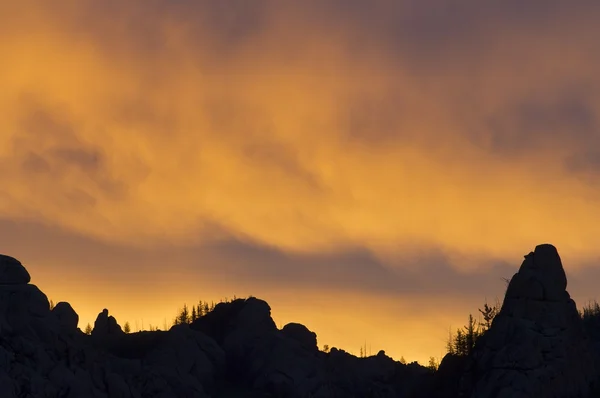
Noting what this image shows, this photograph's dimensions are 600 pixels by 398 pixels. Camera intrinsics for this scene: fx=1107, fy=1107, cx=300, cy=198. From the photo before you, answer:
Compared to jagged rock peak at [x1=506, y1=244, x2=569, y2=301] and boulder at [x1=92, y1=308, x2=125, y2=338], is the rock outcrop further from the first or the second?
boulder at [x1=92, y1=308, x2=125, y2=338]

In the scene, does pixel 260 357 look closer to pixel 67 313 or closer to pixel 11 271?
pixel 67 313

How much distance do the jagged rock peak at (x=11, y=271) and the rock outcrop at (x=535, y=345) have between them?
62.9m

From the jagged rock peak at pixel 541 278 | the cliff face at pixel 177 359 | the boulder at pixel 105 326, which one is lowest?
the cliff face at pixel 177 359

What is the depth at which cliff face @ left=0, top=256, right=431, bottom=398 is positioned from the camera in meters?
130

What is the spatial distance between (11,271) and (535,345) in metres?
69.6

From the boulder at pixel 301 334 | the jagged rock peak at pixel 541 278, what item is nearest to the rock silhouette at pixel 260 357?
the jagged rock peak at pixel 541 278

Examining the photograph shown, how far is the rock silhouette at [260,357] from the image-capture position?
13238 cm

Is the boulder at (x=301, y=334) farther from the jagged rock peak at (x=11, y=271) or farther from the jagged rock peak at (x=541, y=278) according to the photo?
the jagged rock peak at (x=11, y=271)

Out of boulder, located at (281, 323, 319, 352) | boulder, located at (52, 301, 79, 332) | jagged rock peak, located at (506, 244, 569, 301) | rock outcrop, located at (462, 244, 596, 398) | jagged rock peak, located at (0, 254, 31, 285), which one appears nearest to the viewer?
jagged rock peak, located at (0, 254, 31, 285)

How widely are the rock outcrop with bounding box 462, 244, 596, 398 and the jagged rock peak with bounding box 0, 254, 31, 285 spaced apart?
62.9 metres

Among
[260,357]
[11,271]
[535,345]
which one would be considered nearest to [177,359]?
[260,357]

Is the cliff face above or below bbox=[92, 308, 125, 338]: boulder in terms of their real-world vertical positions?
below

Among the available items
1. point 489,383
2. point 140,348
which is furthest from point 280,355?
point 489,383

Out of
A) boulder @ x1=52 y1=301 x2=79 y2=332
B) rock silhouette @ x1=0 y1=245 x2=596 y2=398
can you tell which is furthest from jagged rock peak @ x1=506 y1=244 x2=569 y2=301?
boulder @ x1=52 y1=301 x2=79 y2=332
